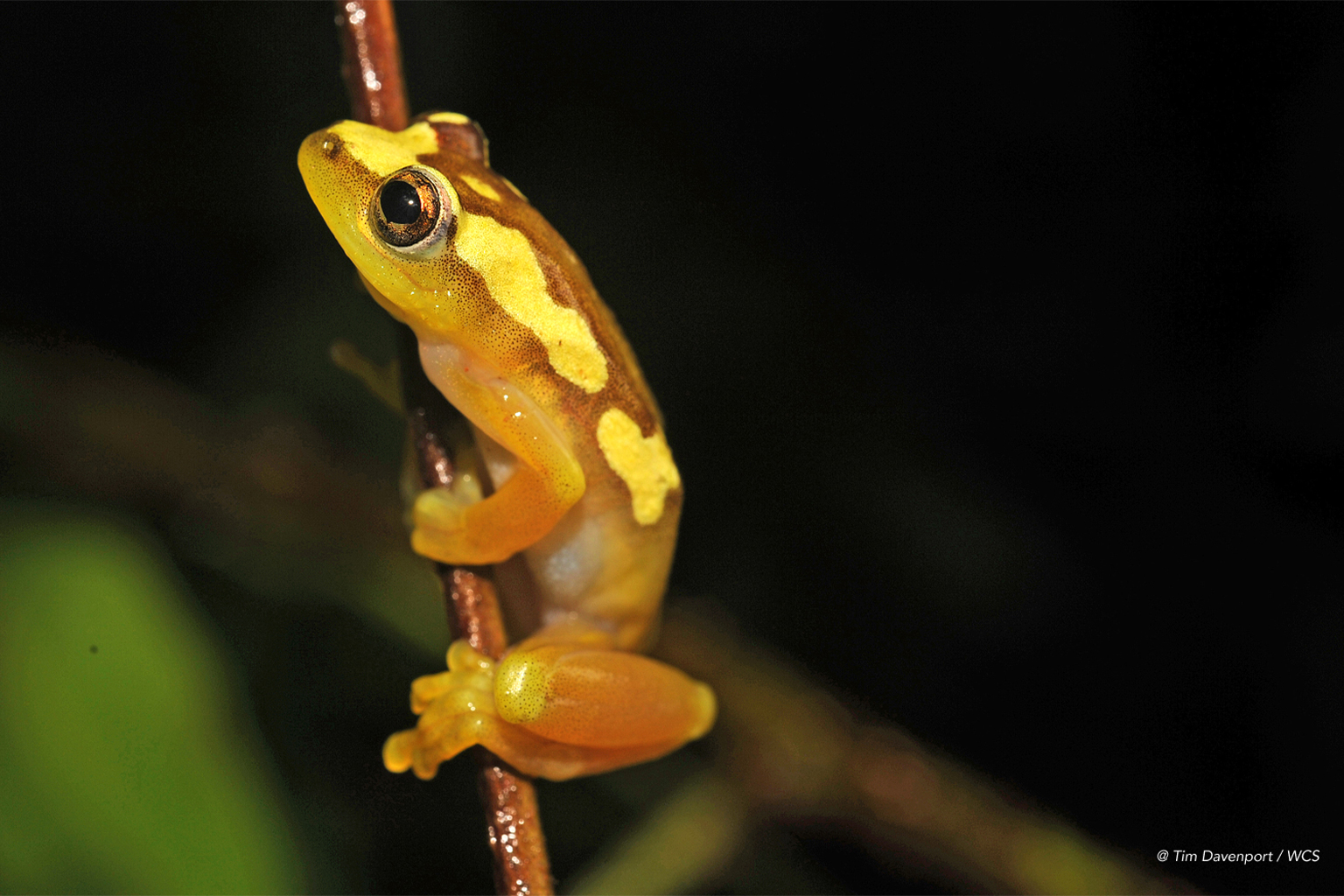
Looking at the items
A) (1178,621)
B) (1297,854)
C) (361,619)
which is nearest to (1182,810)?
(1297,854)

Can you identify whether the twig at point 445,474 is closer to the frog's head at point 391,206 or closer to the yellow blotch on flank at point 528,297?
the frog's head at point 391,206

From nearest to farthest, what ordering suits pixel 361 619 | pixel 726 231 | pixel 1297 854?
pixel 361 619 → pixel 1297 854 → pixel 726 231

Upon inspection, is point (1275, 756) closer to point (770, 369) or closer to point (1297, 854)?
point (1297, 854)

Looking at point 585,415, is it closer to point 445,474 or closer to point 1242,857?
point 445,474

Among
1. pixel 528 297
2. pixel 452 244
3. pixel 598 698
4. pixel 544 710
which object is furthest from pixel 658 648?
pixel 452 244

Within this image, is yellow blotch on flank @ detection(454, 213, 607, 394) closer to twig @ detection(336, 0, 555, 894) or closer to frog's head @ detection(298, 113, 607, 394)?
frog's head @ detection(298, 113, 607, 394)
